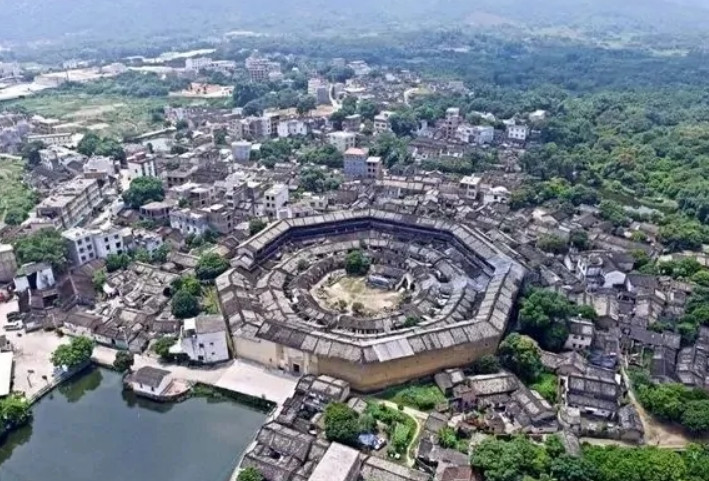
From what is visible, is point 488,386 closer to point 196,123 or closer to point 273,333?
point 273,333

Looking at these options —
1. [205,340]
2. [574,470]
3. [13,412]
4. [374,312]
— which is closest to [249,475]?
[205,340]

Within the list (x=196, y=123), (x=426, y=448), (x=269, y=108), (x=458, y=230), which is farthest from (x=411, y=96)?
(x=426, y=448)

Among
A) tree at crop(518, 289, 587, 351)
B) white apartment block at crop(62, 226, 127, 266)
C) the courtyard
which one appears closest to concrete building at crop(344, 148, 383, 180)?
the courtyard

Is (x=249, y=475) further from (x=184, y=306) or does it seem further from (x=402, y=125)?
(x=402, y=125)

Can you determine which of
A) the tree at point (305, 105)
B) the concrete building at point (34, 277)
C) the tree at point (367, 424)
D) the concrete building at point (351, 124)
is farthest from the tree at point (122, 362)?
the tree at point (305, 105)

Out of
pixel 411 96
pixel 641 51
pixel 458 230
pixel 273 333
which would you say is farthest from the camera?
pixel 641 51
